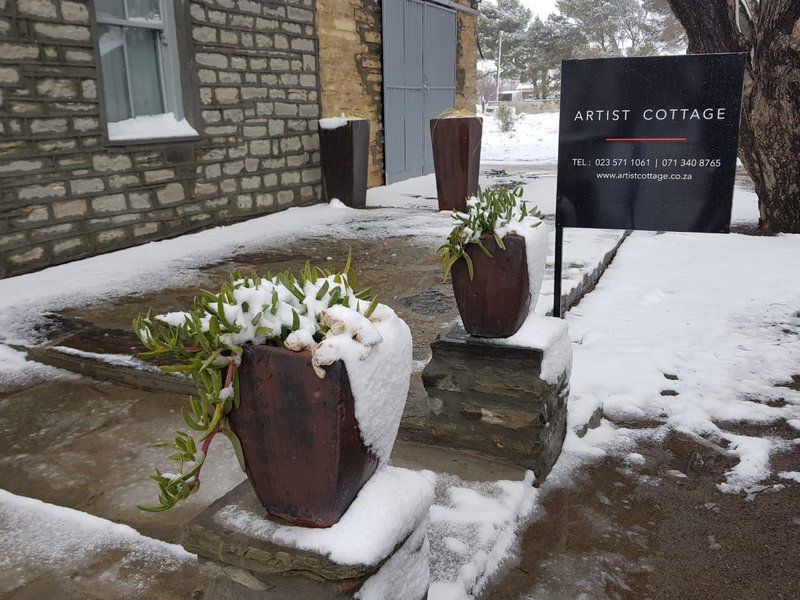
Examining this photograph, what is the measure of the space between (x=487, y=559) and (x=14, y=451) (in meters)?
1.75

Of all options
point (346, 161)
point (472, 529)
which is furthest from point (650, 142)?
point (346, 161)

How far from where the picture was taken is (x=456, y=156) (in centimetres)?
677

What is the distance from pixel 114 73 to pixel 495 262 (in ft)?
14.5

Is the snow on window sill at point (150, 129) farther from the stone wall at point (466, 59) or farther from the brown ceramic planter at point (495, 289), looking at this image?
the stone wall at point (466, 59)

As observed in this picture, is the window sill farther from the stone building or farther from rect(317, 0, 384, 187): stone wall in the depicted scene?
rect(317, 0, 384, 187): stone wall

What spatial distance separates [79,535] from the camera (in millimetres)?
1848

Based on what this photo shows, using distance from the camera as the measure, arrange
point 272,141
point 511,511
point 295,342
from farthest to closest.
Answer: point 272,141, point 511,511, point 295,342

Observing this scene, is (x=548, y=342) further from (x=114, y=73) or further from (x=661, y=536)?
(x=114, y=73)

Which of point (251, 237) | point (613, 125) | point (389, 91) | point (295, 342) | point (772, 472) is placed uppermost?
point (389, 91)

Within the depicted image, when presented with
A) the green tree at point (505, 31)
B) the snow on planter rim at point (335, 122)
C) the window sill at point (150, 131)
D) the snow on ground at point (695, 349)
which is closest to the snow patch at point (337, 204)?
the snow on planter rim at point (335, 122)

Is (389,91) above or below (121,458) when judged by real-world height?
above

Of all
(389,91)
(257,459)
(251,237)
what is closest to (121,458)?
(257,459)

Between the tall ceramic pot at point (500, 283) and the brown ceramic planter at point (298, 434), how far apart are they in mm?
995

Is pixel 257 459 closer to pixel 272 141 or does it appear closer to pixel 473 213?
pixel 473 213
